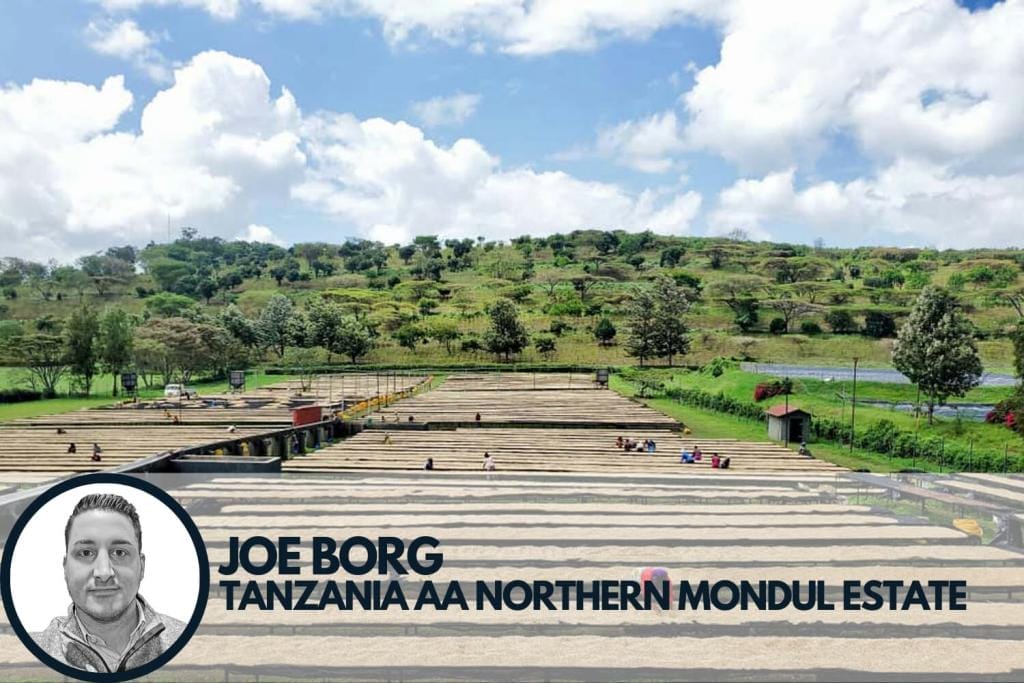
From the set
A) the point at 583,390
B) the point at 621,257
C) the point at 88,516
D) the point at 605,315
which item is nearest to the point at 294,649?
the point at 88,516

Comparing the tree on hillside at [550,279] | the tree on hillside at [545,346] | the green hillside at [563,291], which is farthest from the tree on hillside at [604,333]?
the tree on hillside at [550,279]

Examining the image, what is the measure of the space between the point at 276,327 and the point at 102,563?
67938mm

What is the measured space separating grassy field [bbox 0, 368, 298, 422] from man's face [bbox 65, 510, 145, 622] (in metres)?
34.9

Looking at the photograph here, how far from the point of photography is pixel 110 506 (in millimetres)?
5973

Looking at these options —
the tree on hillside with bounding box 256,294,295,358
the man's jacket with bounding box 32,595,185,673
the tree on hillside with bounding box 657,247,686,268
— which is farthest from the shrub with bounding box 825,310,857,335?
the man's jacket with bounding box 32,595,185,673

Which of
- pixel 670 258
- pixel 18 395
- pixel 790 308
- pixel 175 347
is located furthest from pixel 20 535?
pixel 670 258

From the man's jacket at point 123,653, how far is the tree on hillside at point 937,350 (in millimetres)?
27632

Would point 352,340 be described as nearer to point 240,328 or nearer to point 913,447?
point 240,328

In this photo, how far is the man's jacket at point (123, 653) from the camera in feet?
19.8

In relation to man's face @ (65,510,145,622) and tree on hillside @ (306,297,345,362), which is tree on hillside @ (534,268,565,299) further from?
man's face @ (65,510,145,622)

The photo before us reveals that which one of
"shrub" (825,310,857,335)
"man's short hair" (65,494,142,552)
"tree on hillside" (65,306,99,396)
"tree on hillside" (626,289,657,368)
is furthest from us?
"shrub" (825,310,857,335)

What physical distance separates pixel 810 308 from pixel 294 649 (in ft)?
278

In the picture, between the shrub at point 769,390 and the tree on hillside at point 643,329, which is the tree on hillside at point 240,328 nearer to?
the tree on hillside at point 643,329

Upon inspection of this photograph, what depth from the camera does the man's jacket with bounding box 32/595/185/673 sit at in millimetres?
6031
